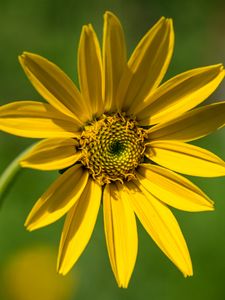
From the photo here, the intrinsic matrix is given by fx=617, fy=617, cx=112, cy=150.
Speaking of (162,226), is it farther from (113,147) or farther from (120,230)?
(113,147)

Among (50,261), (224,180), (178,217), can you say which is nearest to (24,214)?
(50,261)

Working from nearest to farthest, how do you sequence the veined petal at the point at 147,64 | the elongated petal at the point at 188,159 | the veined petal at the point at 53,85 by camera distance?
the veined petal at the point at 53,85, the veined petal at the point at 147,64, the elongated petal at the point at 188,159

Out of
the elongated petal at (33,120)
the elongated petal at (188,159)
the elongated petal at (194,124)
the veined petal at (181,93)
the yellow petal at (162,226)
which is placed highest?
the elongated petal at (33,120)

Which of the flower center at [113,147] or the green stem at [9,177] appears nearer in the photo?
the green stem at [9,177]

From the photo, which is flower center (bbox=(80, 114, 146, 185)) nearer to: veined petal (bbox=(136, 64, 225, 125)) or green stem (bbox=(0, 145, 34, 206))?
veined petal (bbox=(136, 64, 225, 125))

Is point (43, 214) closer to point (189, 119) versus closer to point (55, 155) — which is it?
point (55, 155)

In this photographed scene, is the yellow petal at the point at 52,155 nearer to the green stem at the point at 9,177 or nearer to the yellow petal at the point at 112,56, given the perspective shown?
the green stem at the point at 9,177

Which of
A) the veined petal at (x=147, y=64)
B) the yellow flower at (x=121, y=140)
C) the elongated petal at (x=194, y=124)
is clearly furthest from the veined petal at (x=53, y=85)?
the elongated petal at (x=194, y=124)
